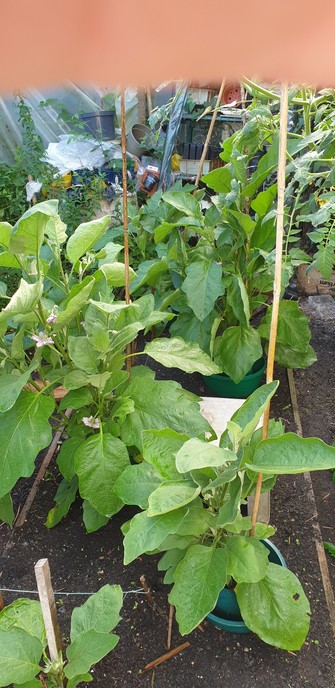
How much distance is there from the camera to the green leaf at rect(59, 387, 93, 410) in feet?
4.98

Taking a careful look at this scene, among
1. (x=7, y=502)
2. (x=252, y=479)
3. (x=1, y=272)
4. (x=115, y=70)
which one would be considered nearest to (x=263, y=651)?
(x=252, y=479)

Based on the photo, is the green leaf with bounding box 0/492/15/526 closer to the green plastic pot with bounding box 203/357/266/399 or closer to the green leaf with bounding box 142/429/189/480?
the green leaf with bounding box 142/429/189/480

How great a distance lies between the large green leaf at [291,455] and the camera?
103cm

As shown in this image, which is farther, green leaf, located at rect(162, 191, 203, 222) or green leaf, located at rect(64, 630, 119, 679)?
green leaf, located at rect(162, 191, 203, 222)

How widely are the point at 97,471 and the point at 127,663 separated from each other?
509 millimetres

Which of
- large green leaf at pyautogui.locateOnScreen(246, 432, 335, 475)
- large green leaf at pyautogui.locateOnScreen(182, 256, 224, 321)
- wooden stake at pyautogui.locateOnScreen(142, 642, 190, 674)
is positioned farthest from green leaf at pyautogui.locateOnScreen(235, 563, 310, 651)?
large green leaf at pyautogui.locateOnScreen(182, 256, 224, 321)

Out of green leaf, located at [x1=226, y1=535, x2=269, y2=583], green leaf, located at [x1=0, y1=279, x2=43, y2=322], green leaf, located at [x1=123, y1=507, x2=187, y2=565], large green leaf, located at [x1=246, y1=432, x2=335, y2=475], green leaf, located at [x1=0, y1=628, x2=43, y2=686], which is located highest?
green leaf, located at [x1=0, y1=279, x2=43, y2=322]

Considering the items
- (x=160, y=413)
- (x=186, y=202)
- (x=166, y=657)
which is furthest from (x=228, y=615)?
(x=186, y=202)

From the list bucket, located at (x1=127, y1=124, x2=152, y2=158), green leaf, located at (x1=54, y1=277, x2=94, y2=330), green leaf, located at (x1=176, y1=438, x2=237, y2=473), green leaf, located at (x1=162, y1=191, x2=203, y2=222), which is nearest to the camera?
green leaf, located at (x1=176, y1=438, x2=237, y2=473)

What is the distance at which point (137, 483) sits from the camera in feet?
4.25

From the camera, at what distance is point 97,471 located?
1.43 metres

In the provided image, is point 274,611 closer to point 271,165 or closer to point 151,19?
point 151,19

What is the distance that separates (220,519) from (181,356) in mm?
493

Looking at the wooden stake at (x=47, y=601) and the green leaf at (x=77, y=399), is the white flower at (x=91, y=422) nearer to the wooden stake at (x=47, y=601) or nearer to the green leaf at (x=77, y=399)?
the green leaf at (x=77, y=399)
